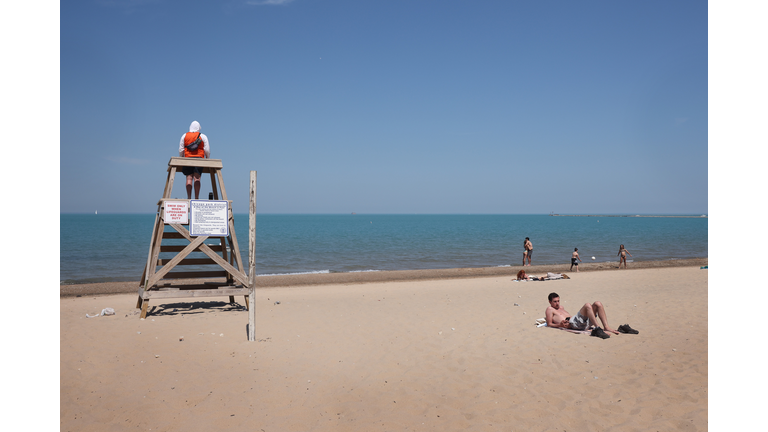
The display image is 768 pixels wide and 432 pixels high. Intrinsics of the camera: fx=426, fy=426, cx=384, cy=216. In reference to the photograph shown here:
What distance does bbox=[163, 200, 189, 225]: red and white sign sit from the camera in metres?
7.74

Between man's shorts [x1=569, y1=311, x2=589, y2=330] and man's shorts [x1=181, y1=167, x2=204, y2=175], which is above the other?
man's shorts [x1=181, y1=167, x2=204, y2=175]

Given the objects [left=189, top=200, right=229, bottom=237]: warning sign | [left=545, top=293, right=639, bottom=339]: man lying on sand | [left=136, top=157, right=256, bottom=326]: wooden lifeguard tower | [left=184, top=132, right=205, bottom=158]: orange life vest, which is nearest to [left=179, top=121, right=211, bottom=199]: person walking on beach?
[left=184, top=132, right=205, bottom=158]: orange life vest

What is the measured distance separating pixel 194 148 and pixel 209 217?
1424mm

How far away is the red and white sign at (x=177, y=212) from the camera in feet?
25.4

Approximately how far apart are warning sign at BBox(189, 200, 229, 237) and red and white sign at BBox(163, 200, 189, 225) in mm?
206

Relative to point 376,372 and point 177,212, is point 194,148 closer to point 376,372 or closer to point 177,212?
point 177,212

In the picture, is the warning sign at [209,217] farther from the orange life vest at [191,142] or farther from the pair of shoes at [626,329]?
the pair of shoes at [626,329]

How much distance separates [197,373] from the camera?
5.51 metres

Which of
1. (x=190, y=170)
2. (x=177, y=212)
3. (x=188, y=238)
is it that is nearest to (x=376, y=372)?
(x=188, y=238)

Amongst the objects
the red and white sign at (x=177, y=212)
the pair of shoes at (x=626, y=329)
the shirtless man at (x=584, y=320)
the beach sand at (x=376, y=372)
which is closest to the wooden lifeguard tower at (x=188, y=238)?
the red and white sign at (x=177, y=212)

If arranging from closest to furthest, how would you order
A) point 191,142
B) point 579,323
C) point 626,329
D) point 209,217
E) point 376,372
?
point 376,372 < point 626,329 < point 579,323 < point 209,217 < point 191,142

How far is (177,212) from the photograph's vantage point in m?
7.81

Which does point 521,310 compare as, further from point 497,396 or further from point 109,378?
point 109,378

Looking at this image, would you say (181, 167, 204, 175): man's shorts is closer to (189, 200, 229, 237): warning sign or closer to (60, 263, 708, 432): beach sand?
(189, 200, 229, 237): warning sign
